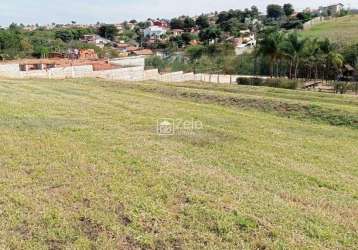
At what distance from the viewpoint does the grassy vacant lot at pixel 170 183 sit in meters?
3.33

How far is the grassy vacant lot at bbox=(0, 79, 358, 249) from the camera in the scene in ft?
10.9

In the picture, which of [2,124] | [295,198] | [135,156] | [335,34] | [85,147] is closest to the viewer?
[295,198]

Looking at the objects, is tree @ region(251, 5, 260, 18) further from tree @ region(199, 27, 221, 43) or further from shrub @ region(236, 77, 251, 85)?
shrub @ region(236, 77, 251, 85)

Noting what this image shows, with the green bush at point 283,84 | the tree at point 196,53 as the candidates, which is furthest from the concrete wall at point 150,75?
the tree at point 196,53

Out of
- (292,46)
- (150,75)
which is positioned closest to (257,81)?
(292,46)

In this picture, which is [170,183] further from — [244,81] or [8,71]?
[244,81]

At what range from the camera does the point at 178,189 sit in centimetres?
421

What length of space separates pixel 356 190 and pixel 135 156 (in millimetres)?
2584

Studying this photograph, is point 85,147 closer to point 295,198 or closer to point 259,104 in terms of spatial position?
point 295,198

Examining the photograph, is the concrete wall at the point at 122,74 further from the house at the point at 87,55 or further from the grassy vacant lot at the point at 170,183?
the house at the point at 87,55

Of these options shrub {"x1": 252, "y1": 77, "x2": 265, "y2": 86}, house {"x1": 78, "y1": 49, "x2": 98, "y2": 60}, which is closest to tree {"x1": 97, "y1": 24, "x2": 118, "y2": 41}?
house {"x1": 78, "y1": 49, "x2": 98, "y2": 60}

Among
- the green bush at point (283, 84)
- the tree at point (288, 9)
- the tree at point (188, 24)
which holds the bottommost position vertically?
the green bush at point (283, 84)

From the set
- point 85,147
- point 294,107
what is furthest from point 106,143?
point 294,107

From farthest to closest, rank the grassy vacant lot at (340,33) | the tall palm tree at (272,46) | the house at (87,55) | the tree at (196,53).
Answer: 1. the grassy vacant lot at (340,33)
2. the tree at (196,53)
3. the house at (87,55)
4. the tall palm tree at (272,46)
